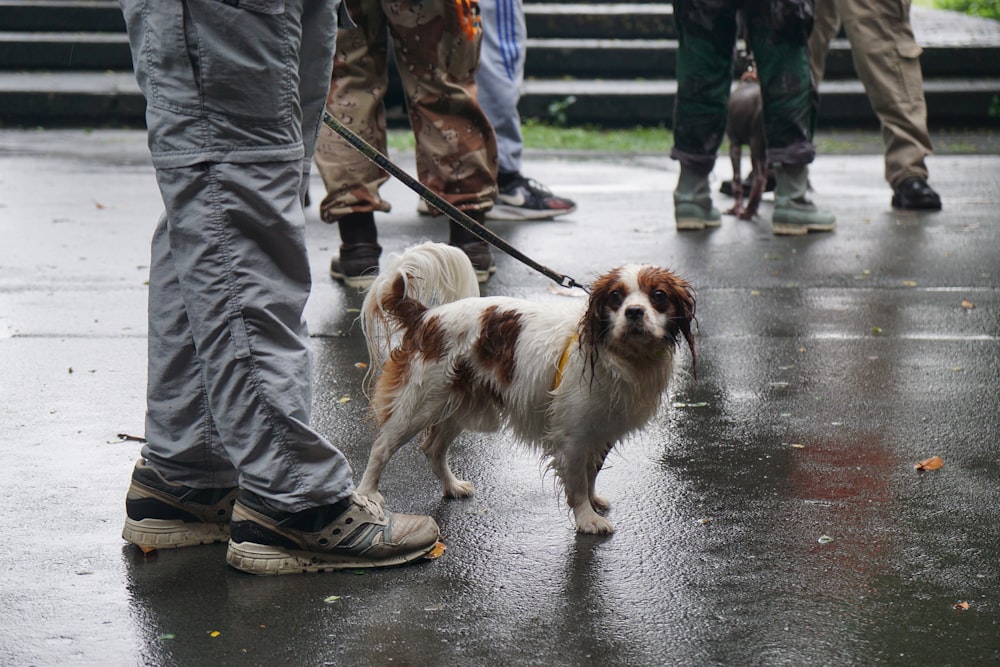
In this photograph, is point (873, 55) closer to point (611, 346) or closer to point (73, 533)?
point (611, 346)

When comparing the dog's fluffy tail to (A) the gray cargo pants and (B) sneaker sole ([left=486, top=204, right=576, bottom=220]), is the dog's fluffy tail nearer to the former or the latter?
(A) the gray cargo pants

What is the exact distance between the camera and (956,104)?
14.0 metres

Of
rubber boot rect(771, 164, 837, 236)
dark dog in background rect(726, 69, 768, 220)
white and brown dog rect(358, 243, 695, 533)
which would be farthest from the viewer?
dark dog in background rect(726, 69, 768, 220)

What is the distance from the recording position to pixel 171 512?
11.6 feet

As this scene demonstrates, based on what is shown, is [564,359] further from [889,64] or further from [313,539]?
[889,64]

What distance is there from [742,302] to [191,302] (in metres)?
3.92

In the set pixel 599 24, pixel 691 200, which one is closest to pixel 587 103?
pixel 599 24

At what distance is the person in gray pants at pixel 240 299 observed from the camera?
10.2 feet

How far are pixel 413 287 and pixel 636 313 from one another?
2.66 ft

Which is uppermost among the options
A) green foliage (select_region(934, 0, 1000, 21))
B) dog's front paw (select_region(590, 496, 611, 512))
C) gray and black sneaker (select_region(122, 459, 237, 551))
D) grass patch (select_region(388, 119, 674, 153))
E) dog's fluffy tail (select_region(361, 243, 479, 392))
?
green foliage (select_region(934, 0, 1000, 21))

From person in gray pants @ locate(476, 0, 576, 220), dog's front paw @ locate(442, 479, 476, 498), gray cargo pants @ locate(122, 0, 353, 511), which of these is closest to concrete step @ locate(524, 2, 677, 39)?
person in gray pants @ locate(476, 0, 576, 220)

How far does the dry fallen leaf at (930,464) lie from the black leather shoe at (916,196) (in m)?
5.27

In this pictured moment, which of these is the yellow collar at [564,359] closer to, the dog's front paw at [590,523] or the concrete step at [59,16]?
the dog's front paw at [590,523]

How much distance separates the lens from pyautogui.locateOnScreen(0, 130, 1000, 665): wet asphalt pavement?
3.00 m
